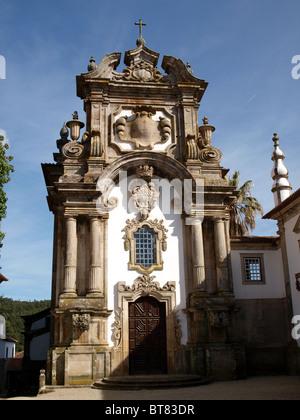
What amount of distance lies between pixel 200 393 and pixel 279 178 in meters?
12.7

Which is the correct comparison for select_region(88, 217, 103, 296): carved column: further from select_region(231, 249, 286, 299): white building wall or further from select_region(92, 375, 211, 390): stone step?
select_region(231, 249, 286, 299): white building wall

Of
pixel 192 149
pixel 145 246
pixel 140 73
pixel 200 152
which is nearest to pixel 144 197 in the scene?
pixel 145 246

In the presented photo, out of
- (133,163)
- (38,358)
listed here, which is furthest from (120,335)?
(133,163)

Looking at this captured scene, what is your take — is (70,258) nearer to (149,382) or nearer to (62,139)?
(149,382)

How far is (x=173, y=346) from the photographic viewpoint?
17.5 m

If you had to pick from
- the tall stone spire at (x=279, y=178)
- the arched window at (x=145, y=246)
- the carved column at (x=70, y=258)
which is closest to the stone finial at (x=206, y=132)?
the tall stone spire at (x=279, y=178)

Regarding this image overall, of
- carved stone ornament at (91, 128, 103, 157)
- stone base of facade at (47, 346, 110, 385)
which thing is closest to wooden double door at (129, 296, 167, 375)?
stone base of facade at (47, 346, 110, 385)

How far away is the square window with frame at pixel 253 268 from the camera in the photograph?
1964 centimetres

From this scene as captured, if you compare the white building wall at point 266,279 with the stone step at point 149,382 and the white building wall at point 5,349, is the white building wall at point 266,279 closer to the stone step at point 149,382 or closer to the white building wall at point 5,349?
the stone step at point 149,382

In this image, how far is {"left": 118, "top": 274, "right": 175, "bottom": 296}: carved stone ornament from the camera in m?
17.7

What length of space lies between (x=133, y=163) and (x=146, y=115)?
2.55 meters

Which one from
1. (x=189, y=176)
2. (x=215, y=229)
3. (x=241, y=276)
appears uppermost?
(x=189, y=176)

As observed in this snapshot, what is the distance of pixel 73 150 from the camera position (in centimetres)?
1930
